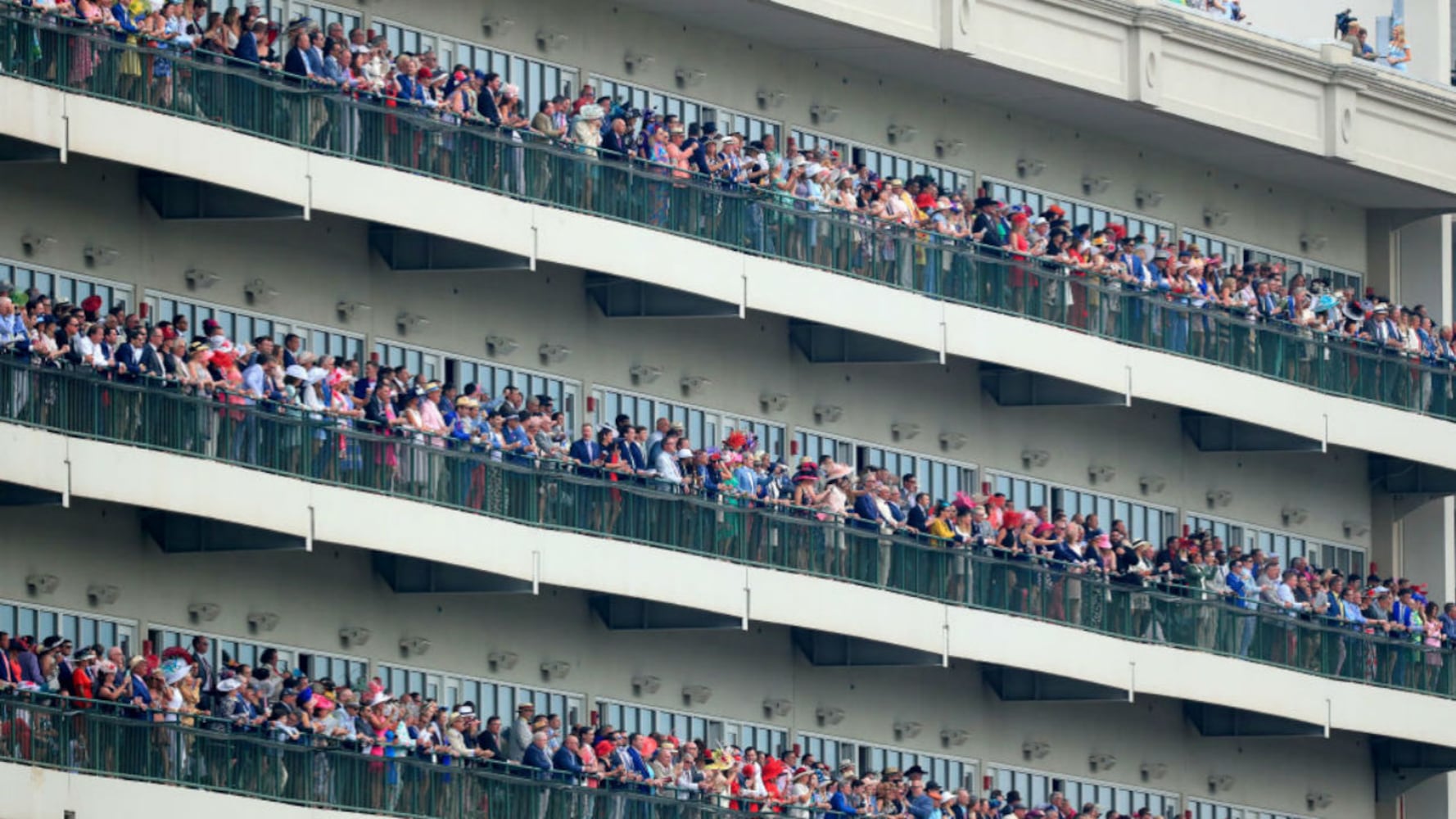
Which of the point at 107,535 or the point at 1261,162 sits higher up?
the point at 1261,162

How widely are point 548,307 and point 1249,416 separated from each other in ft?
36.2

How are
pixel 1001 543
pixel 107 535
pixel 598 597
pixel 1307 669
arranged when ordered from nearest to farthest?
pixel 107 535 → pixel 598 597 → pixel 1001 543 → pixel 1307 669

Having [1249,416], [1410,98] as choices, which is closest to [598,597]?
[1249,416]

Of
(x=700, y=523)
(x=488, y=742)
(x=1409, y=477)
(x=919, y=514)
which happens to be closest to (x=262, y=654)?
(x=488, y=742)

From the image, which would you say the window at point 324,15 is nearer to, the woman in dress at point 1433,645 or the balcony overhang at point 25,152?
the balcony overhang at point 25,152

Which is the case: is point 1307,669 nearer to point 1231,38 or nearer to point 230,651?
point 1231,38

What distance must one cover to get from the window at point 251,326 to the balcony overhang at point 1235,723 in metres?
14.0

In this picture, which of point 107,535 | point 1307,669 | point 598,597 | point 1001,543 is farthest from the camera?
point 1307,669

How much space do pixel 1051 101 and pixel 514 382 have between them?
9.59m

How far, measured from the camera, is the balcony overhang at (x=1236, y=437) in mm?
56969

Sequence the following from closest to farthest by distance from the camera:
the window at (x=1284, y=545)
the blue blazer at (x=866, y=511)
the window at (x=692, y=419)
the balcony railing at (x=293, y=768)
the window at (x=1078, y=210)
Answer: the balcony railing at (x=293, y=768) < the window at (x=692, y=419) < the blue blazer at (x=866, y=511) < the window at (x=1078, y=210) < the window at (x=1284, y=545)

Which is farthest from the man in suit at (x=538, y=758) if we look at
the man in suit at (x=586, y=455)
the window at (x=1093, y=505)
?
the window at (x=1093, y=505)

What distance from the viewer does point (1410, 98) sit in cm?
5894

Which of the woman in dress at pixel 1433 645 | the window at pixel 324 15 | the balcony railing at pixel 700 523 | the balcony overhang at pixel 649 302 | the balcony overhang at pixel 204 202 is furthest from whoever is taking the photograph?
the woman in dress at pixel 1433 645
